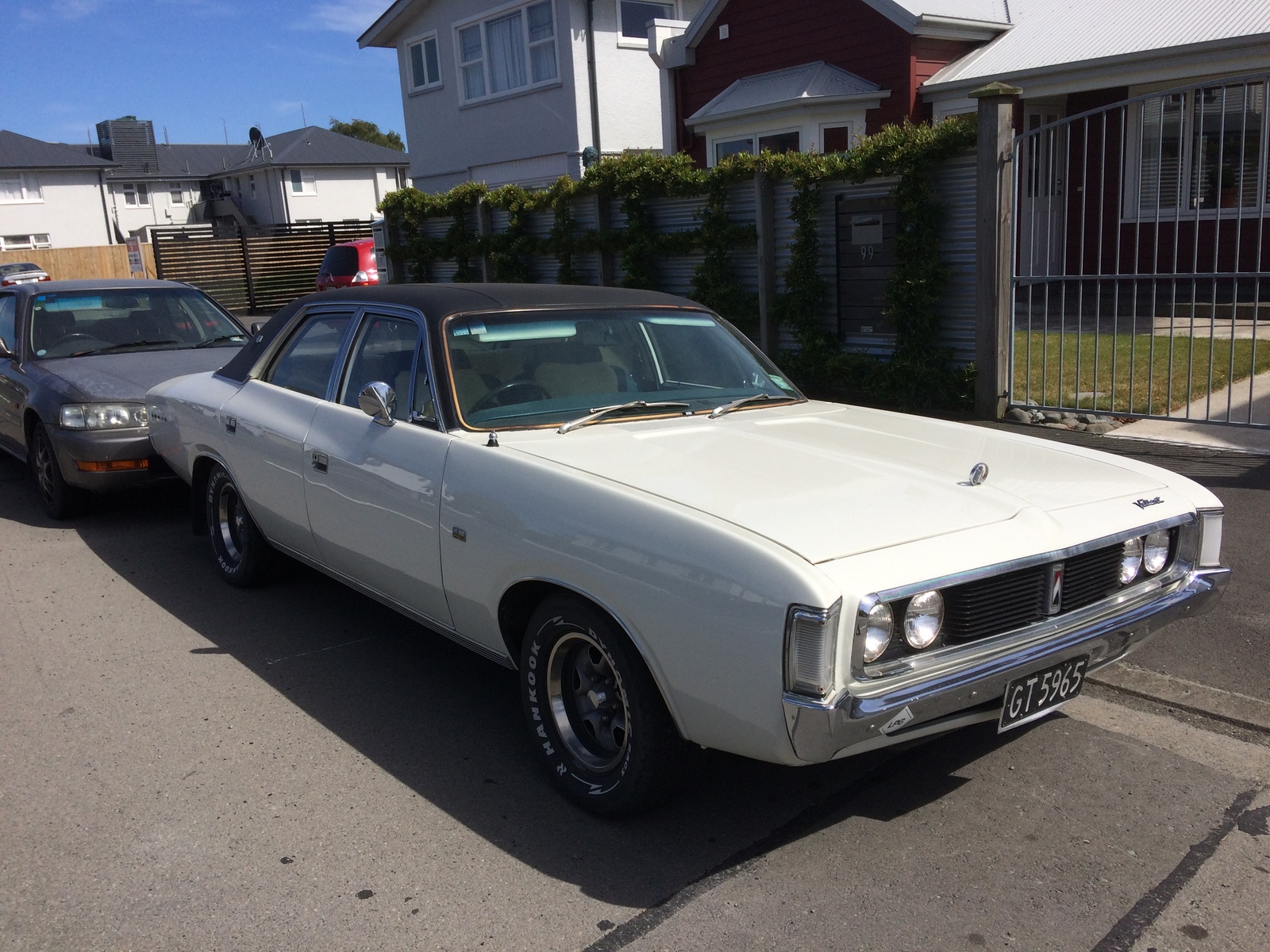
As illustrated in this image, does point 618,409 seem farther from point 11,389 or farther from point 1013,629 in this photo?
point 11,389

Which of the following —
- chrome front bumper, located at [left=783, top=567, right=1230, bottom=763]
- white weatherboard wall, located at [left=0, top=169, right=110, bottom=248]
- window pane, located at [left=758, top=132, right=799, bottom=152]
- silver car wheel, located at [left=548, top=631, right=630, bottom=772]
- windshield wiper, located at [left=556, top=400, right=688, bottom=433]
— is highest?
white weatherboard wall, located at [left=0, top=169, right=110, bottom=248]

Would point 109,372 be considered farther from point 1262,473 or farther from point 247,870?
point 1262,473

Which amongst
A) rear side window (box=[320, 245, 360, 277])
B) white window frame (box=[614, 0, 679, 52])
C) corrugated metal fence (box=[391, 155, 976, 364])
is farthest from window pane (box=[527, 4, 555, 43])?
corrugated metal fence (box=[391, 155, 976, 364])

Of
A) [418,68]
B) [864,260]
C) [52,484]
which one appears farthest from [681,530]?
[418,68]

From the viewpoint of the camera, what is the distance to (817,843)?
3.32 metres

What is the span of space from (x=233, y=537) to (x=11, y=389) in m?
3.19

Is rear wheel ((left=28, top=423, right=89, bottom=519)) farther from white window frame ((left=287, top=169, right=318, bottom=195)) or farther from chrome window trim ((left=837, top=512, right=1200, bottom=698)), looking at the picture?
white window frame ((left=287, top=169, right=318, bottom=195))

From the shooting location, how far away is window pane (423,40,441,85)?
1007 inches

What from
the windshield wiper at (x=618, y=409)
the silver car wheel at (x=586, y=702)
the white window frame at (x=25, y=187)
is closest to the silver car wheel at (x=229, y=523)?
the windshield wiper at (x=618, y=409)

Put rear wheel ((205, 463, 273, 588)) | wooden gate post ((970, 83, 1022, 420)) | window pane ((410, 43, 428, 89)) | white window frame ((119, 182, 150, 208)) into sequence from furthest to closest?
white window frame ((119, 182, 150, 208)) → window pane ((410, 43, 428, 89)) → wooden gate post ((970, 83, 1022, 420)) → rear wheel ((205, 463, 273, 588))

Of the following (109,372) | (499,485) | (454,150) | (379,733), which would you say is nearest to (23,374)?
(109,372)

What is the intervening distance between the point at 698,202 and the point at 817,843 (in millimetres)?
8877

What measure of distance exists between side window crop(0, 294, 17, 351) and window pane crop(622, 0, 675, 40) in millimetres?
16864

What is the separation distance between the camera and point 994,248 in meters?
8.62
